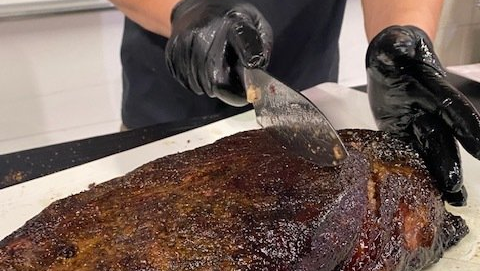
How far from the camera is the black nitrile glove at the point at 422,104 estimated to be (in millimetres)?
1378

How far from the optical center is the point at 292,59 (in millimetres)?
2273

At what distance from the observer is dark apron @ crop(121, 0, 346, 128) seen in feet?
7.23

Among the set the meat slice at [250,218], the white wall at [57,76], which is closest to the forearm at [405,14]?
the meat slice at [250,218]

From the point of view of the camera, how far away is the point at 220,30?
156 centimetres

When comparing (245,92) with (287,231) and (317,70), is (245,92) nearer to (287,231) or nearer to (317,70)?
(287,231)

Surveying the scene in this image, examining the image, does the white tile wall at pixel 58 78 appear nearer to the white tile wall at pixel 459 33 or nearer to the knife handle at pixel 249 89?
the knife handle at pixel 249 89

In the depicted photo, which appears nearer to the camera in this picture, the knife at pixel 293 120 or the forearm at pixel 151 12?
the knife at pixel 293 120

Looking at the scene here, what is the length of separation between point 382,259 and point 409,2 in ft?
3.07

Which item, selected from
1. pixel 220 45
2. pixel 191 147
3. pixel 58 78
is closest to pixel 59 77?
pixel 58 78

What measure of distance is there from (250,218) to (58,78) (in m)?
2.06

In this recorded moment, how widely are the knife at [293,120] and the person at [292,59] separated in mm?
72

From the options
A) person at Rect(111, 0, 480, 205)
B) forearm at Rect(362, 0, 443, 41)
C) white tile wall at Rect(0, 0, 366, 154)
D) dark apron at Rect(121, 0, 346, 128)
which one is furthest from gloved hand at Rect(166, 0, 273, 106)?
white tile wall at Rect(0, 0, 366, 154)

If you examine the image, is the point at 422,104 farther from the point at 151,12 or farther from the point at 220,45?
the point at 151,12

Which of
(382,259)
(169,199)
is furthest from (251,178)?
(382,259)
